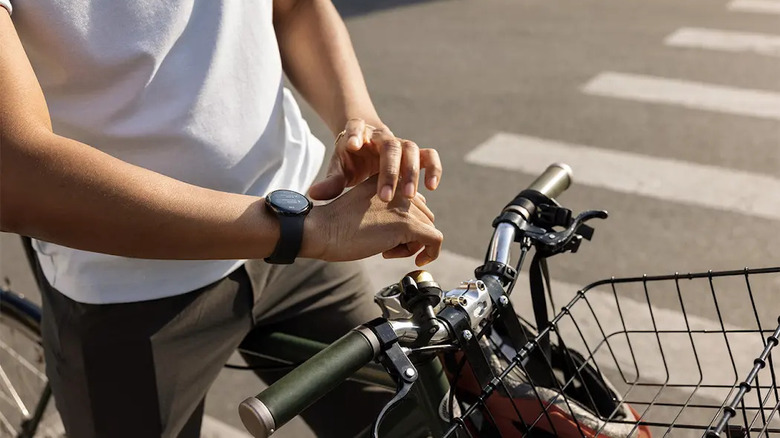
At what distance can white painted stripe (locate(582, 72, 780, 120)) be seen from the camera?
6.10 meters

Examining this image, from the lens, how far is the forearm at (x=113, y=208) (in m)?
1.31

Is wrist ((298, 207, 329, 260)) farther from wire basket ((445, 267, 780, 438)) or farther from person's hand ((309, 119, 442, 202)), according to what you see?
wire basket ((445, 267, 780, 438))

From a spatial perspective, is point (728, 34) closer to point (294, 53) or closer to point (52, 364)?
point (294, 53)

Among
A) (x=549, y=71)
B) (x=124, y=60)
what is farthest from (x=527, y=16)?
(x=124, y=60)

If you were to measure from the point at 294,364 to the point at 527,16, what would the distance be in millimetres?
7437

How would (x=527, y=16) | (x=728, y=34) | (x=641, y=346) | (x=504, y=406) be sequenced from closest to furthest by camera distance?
(x=504, y=406)
(x=641, y=346)
(x=728, y=34)
(x=527, y=16)

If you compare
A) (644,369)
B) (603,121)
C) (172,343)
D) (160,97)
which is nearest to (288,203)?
(160,97)

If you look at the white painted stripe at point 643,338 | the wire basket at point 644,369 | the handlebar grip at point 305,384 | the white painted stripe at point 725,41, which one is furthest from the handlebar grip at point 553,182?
the white painted stripe at point 725,41

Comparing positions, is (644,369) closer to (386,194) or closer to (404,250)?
(404,250)

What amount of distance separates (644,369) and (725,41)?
5.00 metres

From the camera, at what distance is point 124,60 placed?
1.53 metres

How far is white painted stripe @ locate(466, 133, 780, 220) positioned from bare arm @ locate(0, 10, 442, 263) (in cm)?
382

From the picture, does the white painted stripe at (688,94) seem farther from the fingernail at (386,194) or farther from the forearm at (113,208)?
the forearm at (113,208)

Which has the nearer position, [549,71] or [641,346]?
[641,346]
